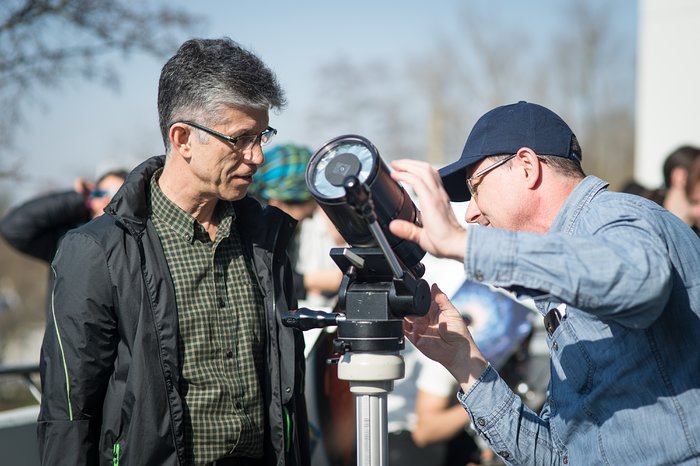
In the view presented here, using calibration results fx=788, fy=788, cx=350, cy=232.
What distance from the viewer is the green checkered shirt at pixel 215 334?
236 cm

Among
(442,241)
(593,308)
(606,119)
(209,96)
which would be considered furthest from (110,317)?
(606,119)

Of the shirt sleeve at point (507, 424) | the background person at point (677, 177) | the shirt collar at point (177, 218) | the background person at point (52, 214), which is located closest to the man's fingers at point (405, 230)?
the shirt sleeve at point (507, 424)

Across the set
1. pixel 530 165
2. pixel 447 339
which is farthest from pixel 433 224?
pixel 447 339

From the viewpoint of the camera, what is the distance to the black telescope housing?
1.69 m

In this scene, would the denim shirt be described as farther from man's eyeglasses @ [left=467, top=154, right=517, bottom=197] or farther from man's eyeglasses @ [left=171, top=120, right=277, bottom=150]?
man's eyeglasses @ [left=171, top=120, right=277, bottom=150]

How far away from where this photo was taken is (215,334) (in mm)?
2434

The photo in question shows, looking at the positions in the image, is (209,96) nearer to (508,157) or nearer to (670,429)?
(508,157)

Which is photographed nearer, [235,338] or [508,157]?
[508,157]

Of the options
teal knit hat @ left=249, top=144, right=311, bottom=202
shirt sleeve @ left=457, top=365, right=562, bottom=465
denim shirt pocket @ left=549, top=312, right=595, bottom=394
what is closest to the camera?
denim shirt pocket @ left=549, top=312, right=595, bottom=394

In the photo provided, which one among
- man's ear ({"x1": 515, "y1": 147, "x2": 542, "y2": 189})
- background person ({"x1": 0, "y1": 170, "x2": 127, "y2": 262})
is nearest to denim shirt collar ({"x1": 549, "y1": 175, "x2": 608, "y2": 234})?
man's ear ({"x1": 515, "y1": 147, "x2": 542, "y2": 189})

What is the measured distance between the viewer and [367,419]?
184 centimetres

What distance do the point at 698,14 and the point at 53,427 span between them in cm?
1088

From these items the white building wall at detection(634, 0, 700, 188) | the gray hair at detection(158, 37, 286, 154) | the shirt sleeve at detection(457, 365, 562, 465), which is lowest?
the shirt sleeve at detection(457, 365, 562, 465)

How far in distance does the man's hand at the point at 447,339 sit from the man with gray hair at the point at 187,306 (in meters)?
0.47
